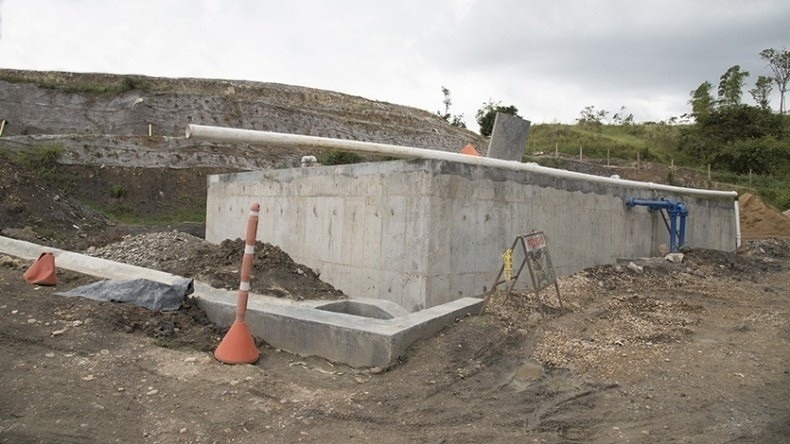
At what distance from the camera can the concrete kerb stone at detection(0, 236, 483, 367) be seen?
4625 millimetres

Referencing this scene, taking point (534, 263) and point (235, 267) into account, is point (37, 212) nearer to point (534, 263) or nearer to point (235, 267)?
point (235, 267)

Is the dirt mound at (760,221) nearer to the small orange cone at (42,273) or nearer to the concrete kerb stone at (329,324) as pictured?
the concrete kerb stone at (329,324)

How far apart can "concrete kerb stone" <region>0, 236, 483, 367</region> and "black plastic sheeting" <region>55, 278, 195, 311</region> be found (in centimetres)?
18

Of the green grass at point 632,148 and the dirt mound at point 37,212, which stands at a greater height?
the green grass at point 632,148

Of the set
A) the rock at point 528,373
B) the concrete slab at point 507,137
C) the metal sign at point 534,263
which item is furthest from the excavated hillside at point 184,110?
the rock at point 528,373

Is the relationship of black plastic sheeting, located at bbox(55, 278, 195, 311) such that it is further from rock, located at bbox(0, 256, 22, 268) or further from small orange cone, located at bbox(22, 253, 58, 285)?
rock, located at bbox(0, 256, 22, 268)

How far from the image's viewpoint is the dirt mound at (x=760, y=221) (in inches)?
845

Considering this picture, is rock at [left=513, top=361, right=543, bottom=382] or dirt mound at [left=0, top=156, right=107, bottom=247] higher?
dirt mound at [left=0, top=156, right=107, bottom=247]

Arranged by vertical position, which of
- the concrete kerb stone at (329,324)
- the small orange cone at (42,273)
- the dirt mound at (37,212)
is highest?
the dirt mound at (37,212)

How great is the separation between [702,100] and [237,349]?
1938 inches

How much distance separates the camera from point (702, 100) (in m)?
44.8

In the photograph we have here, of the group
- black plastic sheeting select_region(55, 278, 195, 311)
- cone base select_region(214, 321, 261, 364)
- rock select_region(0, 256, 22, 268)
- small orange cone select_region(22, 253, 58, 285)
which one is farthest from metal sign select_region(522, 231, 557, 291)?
rock select_region(0, 256, 22, 268)

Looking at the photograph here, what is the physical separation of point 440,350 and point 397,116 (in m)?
36.3

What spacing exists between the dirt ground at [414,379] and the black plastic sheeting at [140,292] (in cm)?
16
